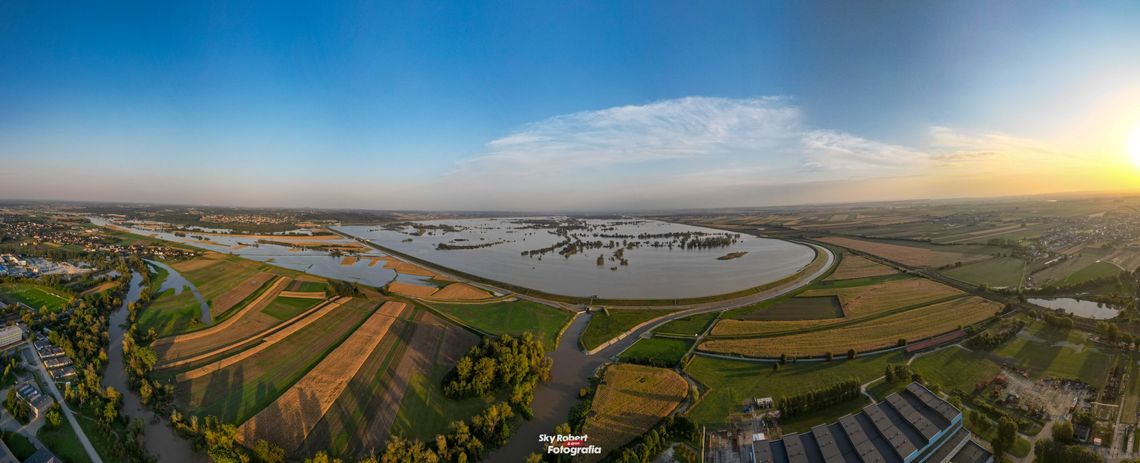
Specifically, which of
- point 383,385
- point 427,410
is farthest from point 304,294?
point 427,410

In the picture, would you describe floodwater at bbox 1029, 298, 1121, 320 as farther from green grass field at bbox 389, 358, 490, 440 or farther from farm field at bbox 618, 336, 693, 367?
green grass field at bbox 389, 358, 490, 440

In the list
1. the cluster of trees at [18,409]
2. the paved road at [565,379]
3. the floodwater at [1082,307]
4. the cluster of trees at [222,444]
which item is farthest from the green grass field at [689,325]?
the cluster of trees at [18,409]

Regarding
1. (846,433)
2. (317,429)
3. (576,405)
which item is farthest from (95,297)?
(846,433)

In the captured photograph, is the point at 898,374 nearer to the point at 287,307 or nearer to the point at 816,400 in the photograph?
the point at 816,400

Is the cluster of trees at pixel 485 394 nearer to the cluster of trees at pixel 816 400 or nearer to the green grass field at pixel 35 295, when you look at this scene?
the cluster of trees at pixel 816 400

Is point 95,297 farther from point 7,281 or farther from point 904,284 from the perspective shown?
point 904,284

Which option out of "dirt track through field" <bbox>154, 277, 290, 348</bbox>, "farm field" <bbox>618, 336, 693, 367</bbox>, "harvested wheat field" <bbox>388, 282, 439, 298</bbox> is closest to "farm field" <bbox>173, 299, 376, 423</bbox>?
"dirt track through field" <bbox>154, 277, 290, 348</bbox>
